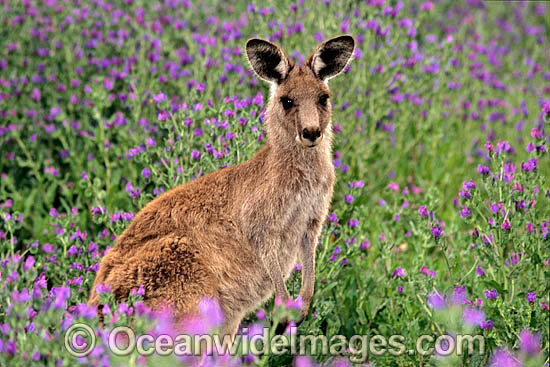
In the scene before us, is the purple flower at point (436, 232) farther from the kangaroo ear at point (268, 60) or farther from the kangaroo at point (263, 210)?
the kangaroo ear at point (268, 60)

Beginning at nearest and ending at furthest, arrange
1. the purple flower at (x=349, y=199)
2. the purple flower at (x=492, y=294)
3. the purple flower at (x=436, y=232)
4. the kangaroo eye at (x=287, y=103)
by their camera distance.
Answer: the kangaroo eye at (x=287, y=103) < the purple flower at (x=492, y=294) < the purple flower at (x=436, y=232) < the purple flower at (x=349, y=199)

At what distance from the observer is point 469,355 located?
3.94 metres

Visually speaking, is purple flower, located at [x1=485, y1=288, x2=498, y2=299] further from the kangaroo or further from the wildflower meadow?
the kangaroo

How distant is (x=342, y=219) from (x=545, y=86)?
4005 millimetres

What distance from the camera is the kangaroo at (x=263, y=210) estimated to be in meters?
3.71

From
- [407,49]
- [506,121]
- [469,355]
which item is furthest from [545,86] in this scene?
[469,355]

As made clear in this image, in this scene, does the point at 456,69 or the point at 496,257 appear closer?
the point at 496,257

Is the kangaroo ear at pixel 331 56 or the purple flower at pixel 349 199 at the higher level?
the kangaroo ear at pixel 331 56

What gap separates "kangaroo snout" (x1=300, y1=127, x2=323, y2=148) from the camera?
3.63 metres

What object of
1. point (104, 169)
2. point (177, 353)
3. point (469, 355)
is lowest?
point (469, 355)

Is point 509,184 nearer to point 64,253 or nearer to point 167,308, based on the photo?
point 167,308

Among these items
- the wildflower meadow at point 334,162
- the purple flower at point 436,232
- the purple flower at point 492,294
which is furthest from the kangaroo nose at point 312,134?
the purple flower at point 492,294

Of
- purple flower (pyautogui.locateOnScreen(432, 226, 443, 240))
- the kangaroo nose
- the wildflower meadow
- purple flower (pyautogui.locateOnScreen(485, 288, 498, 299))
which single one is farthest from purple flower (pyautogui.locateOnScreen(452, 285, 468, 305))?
the kangaroo nose

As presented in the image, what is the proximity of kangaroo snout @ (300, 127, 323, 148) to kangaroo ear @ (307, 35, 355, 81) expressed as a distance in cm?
50
